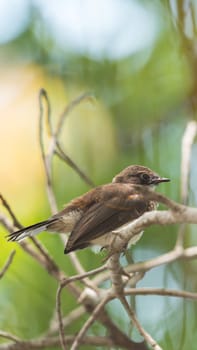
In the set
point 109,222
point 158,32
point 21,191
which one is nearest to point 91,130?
point 21,191

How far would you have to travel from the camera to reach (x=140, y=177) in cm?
239

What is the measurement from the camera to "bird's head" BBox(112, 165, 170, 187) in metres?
2.37

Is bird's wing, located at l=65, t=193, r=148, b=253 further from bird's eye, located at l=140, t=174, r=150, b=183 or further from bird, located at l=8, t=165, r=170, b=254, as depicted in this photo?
bird's eye, located at l=140, t=174, r=150, b=183

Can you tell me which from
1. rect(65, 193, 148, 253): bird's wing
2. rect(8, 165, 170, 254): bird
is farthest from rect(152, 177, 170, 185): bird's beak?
rect(65, 193, 148, 253): bird's wing

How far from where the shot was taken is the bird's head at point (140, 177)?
2.37m

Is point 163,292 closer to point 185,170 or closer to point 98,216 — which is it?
point 98,216

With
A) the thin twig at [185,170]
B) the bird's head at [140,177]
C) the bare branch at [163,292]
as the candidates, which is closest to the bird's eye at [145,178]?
the bird's head at [140,177]

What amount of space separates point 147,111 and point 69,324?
91 cm

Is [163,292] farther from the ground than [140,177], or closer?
closer

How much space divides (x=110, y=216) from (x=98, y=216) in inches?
1.3

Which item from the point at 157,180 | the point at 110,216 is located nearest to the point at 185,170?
the point at 157,180

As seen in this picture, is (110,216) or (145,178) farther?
(145,178)

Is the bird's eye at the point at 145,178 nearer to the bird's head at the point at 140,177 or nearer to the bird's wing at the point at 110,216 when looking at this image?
the bird's head at the point at 140,177

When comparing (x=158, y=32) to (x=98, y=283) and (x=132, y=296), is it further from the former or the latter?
(x=132, y=296)
